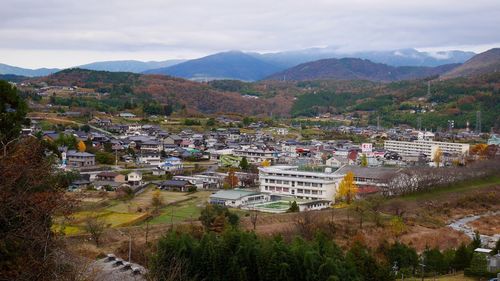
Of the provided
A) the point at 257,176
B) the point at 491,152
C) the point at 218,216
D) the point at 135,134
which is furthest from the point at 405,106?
the point at 218,216

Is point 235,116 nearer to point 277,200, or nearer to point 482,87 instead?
point 482,87

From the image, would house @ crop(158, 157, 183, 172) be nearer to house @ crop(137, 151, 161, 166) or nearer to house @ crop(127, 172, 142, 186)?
house @ crop(137, 151, 161, 166)

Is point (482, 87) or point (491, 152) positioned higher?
point (482, 87)

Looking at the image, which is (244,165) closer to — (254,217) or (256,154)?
(256,154)

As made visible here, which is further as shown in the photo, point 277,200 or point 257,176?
point 257,176

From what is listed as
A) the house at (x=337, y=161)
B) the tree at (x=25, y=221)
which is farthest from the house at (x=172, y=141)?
the tree at (x=25, y=221)

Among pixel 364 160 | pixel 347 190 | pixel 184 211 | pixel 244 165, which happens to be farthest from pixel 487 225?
pixel 244 165
